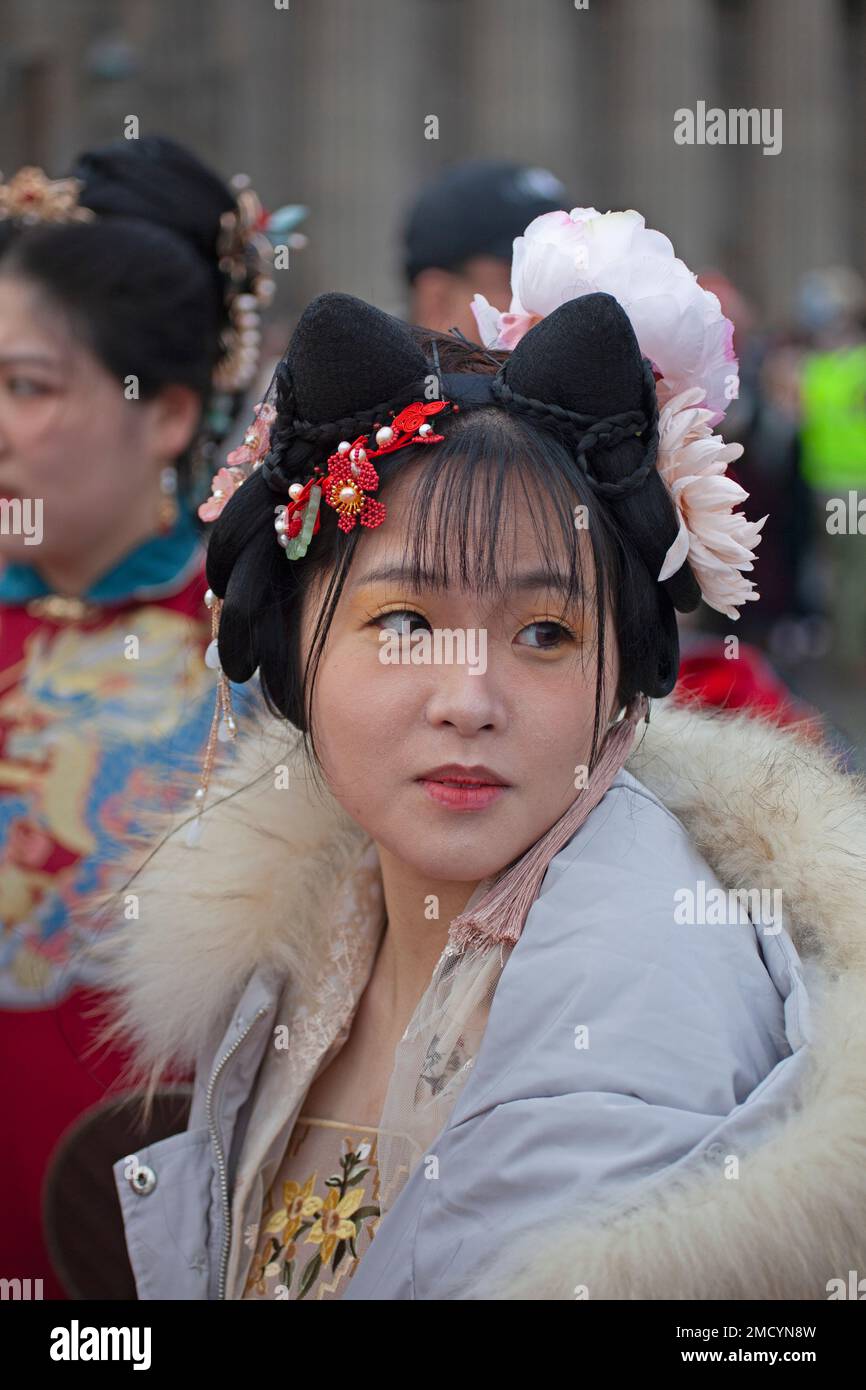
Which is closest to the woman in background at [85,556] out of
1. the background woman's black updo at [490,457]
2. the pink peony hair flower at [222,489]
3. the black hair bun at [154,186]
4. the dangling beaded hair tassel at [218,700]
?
the black hair bun at [154,186]

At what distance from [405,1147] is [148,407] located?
1645 millimetres

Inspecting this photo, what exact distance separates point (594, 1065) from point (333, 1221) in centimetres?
49

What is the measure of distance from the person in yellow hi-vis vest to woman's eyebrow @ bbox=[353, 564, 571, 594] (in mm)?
7778

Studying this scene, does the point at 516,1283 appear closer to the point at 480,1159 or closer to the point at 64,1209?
the point at 480,1159

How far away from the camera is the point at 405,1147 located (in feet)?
5.09

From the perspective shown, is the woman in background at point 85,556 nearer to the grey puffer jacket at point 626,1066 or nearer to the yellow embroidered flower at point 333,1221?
the grey puffer jacket at point 626,1066

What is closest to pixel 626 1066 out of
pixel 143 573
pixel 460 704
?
pixel 460 704

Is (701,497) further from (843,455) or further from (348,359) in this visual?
(843,455)

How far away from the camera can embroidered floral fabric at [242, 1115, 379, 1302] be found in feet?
5.33

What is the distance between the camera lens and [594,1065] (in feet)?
4.35

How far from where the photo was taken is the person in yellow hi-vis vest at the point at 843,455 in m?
9.13

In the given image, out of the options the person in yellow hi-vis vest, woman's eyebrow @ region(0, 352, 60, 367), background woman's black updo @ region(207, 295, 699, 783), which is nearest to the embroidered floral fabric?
background woman's black updo @ region(207, 295, 699, 783)

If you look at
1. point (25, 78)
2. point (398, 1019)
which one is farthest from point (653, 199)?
point (398, 1019)

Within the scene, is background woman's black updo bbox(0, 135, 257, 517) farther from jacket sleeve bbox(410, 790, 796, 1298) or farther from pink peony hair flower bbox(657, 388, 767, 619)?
jacket sleeve bbox(410, 790, 796, 1298)
